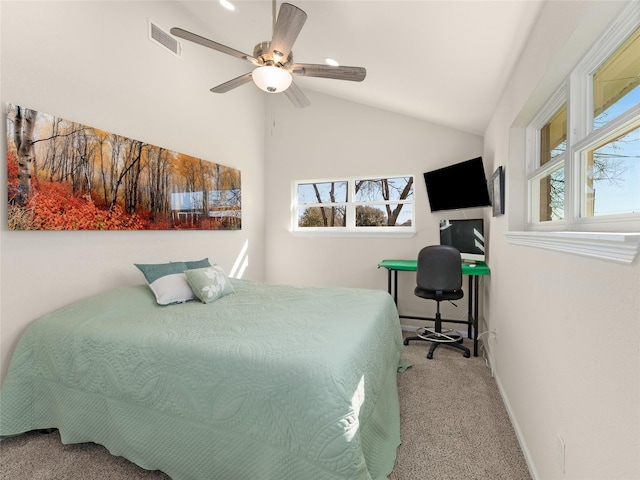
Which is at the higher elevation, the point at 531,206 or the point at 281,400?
the point at 531,206

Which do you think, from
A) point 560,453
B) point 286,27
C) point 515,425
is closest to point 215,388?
point 560,453

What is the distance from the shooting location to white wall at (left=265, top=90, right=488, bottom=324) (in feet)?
12.9

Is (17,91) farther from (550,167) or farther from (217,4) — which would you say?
(550,167)

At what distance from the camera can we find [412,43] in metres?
2.19

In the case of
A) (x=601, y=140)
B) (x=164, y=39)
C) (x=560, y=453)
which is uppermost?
(x=164, y=39)

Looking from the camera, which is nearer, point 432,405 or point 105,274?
point 432,405

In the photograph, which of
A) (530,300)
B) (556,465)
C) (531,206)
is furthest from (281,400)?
(531,206)

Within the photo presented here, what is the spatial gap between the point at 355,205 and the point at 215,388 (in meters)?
3.31

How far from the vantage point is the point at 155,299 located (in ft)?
7.80

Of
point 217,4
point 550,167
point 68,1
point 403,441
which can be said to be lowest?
point 403,441

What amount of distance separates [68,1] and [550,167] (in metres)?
3.37

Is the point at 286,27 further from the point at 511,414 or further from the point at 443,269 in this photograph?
the point at 511,414

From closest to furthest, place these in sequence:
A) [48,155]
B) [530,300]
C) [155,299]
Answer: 1. [530,300]
2. [48,155]
3. [155,299]

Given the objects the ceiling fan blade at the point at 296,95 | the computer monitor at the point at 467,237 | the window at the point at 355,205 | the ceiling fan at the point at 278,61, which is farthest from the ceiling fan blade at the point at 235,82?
the computer monitor at the point at 467,237
